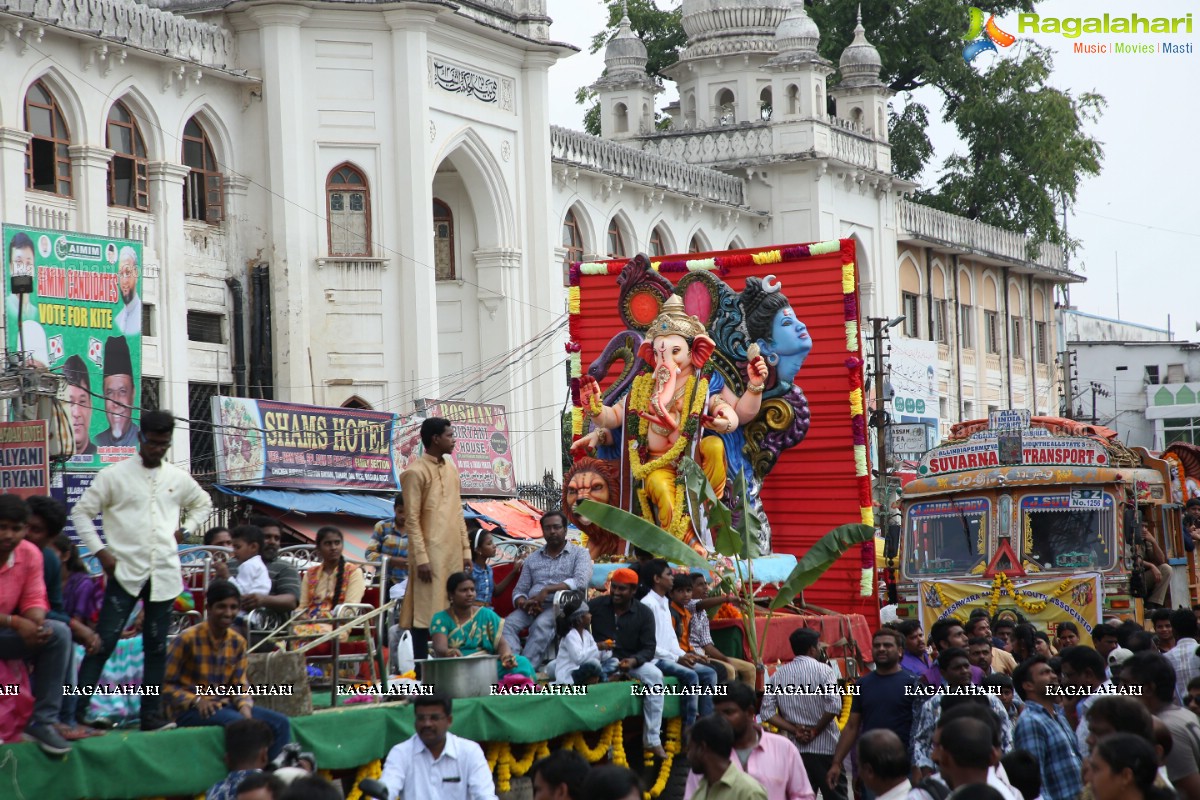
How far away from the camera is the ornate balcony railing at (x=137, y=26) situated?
22.4 metres

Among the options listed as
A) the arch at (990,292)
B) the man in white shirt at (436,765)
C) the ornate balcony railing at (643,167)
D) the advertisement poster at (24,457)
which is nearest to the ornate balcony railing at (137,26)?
the advertisement poster at (24,457)

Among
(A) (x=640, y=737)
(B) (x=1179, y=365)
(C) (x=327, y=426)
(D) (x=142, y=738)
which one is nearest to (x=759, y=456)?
(A) (x=640, y=737)

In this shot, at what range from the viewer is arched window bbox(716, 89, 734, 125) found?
126ft

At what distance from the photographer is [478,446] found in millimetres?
26875

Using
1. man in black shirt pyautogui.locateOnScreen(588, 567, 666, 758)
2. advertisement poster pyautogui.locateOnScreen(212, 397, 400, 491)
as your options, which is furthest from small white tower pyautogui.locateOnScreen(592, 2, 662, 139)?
man in black shirt pyautogui.locateOnScreen(588, 567, 666, 758)

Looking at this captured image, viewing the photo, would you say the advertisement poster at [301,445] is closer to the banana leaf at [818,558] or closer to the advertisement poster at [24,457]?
the advertisement poster at [24,457]

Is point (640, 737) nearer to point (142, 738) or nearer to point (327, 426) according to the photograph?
point (142, 738)

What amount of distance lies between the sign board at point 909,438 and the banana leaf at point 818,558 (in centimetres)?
2079

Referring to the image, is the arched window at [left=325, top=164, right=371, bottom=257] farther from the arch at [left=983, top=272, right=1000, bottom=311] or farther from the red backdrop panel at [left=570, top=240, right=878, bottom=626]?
the arch at [left=983, top=272, right=1000, bottom=311]

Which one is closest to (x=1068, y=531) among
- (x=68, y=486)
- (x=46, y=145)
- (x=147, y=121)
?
(x=68, y=486)

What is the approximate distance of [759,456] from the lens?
1572 cm

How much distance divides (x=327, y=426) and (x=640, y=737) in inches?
538

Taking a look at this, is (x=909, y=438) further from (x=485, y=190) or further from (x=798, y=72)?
(x=485, y=190)

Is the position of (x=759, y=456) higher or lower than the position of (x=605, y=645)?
higher
